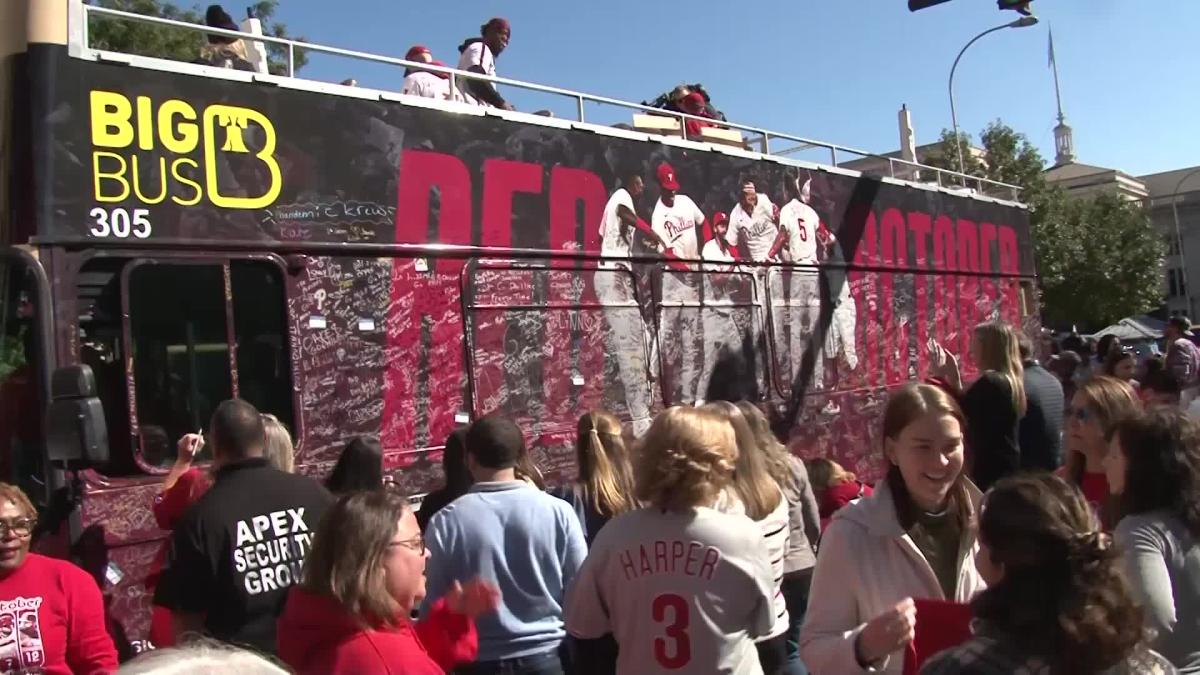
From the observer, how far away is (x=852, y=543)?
2969mm

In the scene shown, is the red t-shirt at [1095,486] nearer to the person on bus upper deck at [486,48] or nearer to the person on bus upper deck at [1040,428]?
the person on bus upper deck at [1040,428]

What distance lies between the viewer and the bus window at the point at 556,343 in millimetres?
6906

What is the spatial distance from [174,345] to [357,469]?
1103 mm

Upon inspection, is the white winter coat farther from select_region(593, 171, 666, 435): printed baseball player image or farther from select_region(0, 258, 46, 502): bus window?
select_region(593, 171, 666, 435): printed baseball player image

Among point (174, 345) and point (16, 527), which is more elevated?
point (174, 345)

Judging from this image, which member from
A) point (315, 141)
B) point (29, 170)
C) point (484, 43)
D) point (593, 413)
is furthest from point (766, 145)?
point (29, 170)

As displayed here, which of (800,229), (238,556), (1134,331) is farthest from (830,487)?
(1134,331)

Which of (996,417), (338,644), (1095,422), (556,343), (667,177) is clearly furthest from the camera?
(667,177)

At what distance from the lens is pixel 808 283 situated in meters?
10.3

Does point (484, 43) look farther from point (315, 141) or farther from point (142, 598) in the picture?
point (142, 598)

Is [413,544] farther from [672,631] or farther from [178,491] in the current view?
[178,491]

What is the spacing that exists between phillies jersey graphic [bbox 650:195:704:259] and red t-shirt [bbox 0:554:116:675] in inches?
216

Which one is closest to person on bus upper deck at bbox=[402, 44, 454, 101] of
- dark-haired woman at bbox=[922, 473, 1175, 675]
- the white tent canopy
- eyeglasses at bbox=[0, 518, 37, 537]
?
eyeglasses at bbox=[0, 518, 37, 537]

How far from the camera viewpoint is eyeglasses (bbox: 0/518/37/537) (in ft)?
12.1
